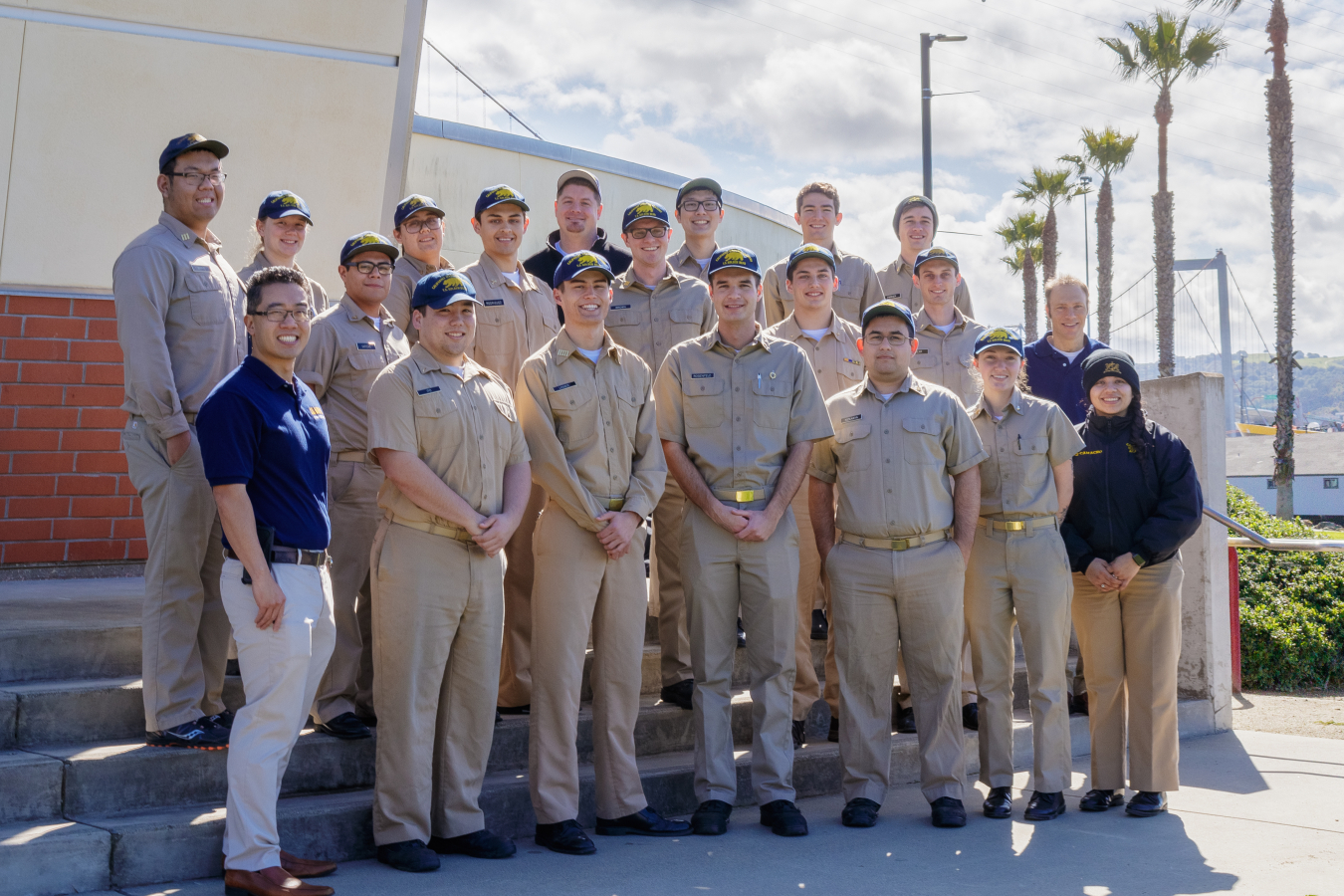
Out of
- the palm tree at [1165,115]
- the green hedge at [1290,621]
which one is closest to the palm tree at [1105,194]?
the palm tree at [1165,115]

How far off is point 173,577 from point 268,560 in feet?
2.30

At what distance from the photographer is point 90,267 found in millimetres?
6859

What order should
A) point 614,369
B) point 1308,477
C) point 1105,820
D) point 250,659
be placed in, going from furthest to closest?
point 1308,477, point 1105,820, point 614,369, point 250,659

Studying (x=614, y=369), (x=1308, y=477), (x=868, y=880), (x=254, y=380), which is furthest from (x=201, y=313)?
(x=1308, y=477)

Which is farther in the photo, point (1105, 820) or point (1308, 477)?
point (1308, 477)

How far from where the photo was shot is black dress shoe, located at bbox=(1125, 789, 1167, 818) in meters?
5.53

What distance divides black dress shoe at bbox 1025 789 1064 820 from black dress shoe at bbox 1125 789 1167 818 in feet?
1.16

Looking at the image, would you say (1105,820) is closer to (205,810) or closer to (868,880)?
(868,880)

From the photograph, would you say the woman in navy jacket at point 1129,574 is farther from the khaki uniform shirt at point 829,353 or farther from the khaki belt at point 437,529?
the khaki belt at point 437,529

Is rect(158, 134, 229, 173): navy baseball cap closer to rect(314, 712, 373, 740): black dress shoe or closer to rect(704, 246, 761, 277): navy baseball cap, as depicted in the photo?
rect(704, 246, 761, 277): navy baseball cap

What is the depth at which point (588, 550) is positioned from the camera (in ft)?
16.1

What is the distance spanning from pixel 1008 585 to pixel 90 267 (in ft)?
18.1

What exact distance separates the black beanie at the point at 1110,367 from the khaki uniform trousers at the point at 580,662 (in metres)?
2.44

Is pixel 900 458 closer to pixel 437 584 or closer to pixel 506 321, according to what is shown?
pixel 506 321
